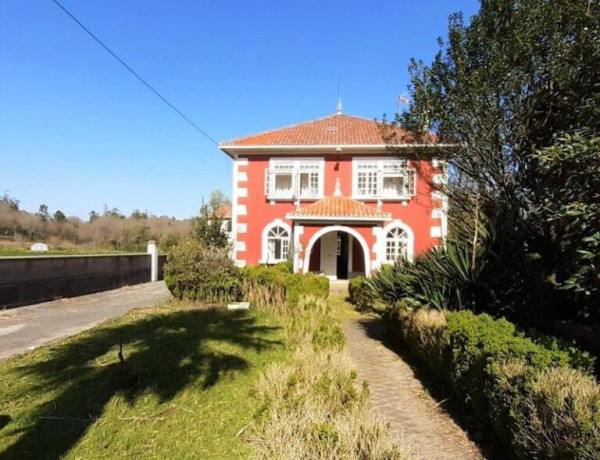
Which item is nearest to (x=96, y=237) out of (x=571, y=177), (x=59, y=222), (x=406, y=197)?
(x=59, y=222)

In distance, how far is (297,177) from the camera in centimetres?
1959

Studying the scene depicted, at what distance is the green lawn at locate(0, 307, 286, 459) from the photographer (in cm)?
392

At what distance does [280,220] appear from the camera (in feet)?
64.3

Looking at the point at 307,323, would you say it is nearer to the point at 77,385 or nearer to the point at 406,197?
the point at 77,385

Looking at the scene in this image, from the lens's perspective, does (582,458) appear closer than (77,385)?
Yes

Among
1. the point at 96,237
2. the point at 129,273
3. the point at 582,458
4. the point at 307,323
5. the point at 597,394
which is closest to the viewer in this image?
the point at 582,458

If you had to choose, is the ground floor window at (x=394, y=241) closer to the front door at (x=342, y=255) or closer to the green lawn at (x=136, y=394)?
the front door at (x=342, y=255)

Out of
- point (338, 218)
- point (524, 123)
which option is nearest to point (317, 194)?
point (338, 218)

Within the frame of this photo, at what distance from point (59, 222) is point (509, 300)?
4752cm

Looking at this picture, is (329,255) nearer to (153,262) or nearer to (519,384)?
(153,262)

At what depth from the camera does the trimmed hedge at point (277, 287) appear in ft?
36.1

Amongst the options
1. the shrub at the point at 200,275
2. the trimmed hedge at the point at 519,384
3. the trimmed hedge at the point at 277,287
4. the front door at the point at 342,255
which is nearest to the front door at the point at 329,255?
the front door at the point at 342,255

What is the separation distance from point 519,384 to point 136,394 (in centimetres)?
401

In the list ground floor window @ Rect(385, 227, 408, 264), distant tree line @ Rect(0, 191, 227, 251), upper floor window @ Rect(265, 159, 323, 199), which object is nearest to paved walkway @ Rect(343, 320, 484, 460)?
ground floor window @ Rect(385, 227, 408, 264)
